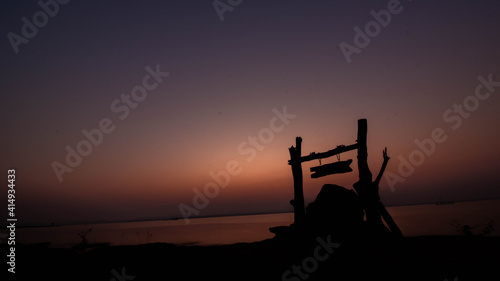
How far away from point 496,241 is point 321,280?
7.68 metres

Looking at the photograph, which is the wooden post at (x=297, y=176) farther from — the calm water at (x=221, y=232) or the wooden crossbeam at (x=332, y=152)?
the calm water at (x=221, y=232)

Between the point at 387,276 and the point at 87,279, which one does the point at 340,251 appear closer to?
the point at 387,276

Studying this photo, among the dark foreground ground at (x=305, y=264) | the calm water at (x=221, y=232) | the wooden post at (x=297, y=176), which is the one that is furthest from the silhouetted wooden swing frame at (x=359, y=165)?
the calm water at (x=221, y=232)

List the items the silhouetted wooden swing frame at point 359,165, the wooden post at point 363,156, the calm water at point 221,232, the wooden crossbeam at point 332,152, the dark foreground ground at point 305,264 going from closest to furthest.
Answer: the dark foreground ground at point 305,264 → the silhouetted wooden swing frame at point 359,165 → the wooden post at point 363,156 → the wooden crossbeam at point 332,152 → the calm water at point 221,232

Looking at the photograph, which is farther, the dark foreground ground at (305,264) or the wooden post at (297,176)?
the wooden post at (297,176)

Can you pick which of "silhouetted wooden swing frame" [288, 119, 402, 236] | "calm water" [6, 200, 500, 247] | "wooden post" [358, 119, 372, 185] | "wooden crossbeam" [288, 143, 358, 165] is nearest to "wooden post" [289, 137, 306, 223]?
"silhouetted wooden swing frame" [288, 119, 402, 236]

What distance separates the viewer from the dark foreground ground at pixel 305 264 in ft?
22.1

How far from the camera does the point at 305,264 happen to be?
7.75 meters

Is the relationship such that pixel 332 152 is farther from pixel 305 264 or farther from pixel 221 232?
pixel 221 232

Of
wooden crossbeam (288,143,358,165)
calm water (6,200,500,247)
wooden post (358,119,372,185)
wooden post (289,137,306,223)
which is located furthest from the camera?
calm water (6,200,500,247)

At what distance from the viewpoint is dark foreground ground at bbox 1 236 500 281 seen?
6730mm

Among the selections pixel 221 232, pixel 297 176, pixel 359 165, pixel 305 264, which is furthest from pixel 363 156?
pixel 221 232

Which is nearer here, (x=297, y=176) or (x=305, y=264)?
(x=305, y=264)

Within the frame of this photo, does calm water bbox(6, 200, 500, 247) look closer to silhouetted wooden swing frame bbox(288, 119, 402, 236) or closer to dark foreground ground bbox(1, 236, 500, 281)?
silhouetted wooden swing frame bbox(288, 119, 402, 236)
